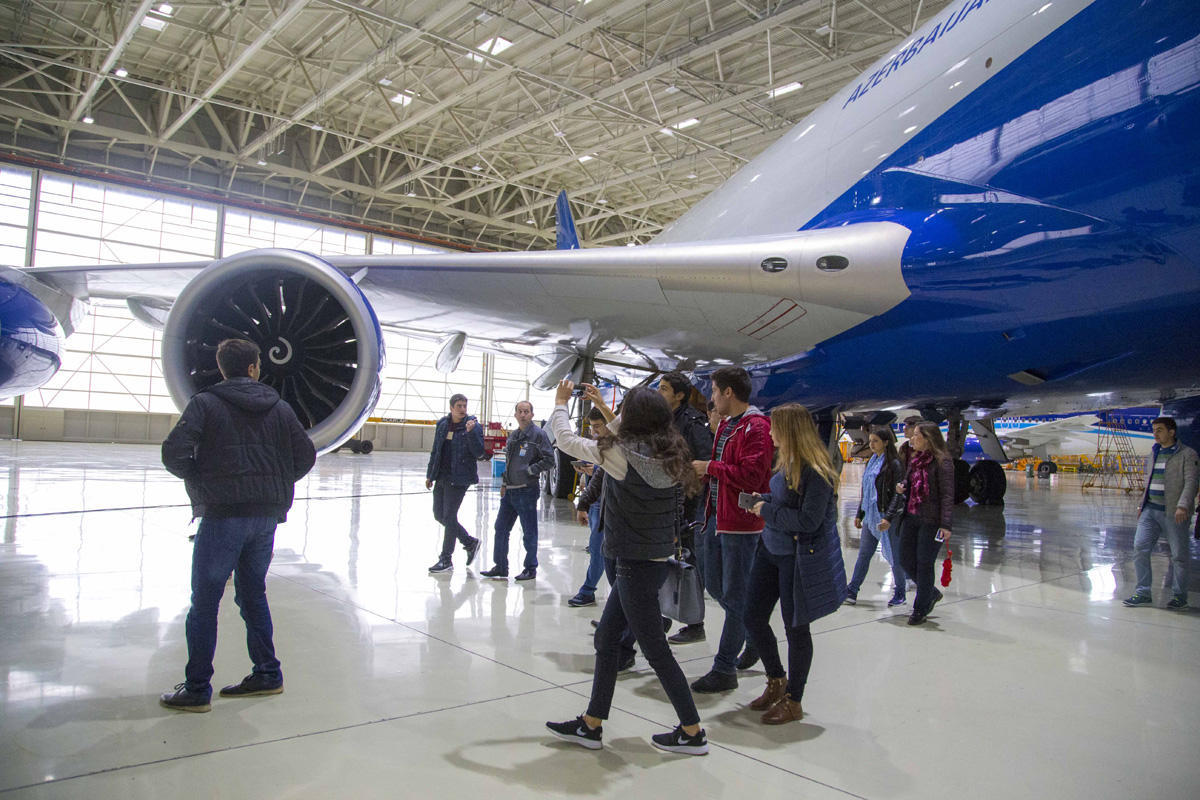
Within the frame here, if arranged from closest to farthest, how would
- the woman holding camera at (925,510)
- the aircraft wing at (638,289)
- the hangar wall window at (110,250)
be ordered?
the woman holding camera at (925,510) → the aircraft wing at (638,289) → the hangar wall window at (110,250)

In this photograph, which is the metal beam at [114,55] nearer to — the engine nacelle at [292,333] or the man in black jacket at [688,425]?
the engine nacelle at [292,333]

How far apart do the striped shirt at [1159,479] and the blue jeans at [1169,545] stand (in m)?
0.05

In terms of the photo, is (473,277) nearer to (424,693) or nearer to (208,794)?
(424,693)

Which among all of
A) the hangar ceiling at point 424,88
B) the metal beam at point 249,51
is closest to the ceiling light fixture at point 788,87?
the hangar ceiling at point 424,88

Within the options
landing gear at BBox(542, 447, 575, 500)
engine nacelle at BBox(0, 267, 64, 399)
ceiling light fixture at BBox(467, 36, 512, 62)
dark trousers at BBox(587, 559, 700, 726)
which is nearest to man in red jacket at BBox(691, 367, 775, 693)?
dark trousers at BBox(587, 559, 700, 726)

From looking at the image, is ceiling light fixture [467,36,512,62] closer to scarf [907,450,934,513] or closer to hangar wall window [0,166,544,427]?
hangar wall window [0,166,544,427]

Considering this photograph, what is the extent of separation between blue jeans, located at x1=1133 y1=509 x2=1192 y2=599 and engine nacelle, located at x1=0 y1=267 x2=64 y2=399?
26.6 feet

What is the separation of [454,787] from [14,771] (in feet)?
4.12

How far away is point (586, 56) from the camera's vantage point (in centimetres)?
1750

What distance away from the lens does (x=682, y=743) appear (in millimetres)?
2557

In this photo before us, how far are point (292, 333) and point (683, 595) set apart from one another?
3515mm

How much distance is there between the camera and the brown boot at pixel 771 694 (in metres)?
2.99

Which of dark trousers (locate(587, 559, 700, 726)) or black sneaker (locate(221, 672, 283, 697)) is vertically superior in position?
dark trousers (locate(587, 559, 700, 726))

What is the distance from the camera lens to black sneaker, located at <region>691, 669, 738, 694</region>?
128 inches
